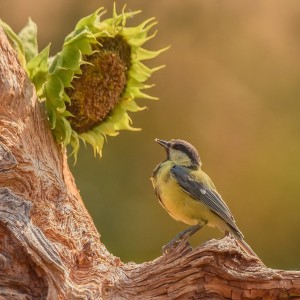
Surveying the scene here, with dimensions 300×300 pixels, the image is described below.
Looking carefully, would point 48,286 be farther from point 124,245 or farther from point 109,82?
point 124,245

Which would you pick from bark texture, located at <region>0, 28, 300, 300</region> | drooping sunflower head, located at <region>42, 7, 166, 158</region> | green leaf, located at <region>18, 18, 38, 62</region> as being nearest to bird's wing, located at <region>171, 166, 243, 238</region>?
drooping sunflower head, located at <region>42, 7, 166, 158</region>

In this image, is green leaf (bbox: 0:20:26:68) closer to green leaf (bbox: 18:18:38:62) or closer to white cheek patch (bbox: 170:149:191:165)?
green leaf (bbox: 18:18:38:62)

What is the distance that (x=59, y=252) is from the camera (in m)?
2.66

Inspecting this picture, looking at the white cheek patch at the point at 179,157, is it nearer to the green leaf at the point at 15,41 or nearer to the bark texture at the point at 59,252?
the bark texture at the point at 59,252

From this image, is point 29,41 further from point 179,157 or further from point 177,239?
point 177,239

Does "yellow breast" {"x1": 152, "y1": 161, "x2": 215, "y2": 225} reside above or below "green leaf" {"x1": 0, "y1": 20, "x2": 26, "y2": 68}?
below

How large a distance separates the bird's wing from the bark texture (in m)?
0.35

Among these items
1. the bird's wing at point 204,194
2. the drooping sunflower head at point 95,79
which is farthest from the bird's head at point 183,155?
the drooping sunflower head at point 95,79

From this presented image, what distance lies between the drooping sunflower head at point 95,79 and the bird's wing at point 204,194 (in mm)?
212

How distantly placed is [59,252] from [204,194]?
24.6 inches

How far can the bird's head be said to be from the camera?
11.0 feet

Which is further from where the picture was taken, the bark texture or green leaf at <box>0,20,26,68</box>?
green leaf at <box>0,20,26,68</box>

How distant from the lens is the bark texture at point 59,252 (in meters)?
2.56

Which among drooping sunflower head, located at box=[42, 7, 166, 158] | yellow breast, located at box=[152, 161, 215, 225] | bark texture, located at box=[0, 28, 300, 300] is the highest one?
drooping sunflower head, located at box=[42, 7, 166, 158]
